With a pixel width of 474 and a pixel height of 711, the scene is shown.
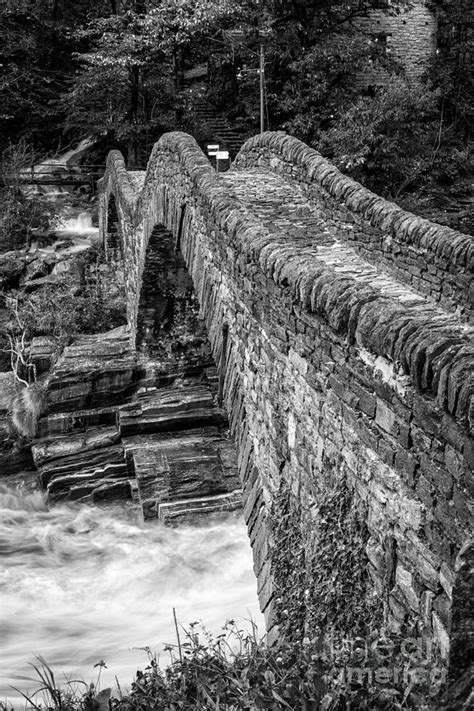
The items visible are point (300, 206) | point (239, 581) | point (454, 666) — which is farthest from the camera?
point (239, 581)

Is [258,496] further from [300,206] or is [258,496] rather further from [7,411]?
[7,411]

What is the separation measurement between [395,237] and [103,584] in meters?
5.46

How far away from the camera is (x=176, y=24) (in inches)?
821

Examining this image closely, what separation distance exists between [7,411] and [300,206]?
22.8 ft

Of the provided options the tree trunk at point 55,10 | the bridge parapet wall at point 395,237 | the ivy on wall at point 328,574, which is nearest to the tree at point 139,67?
the tree trunk at point 55,10

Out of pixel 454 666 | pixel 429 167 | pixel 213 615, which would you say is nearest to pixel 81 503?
pixel 213 615

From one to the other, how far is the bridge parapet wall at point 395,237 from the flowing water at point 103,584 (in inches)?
159

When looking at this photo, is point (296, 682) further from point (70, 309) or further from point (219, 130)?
point (219, 130)

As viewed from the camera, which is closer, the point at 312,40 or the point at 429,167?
the point at 429,167

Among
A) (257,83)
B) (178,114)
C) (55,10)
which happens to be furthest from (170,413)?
(55,10)

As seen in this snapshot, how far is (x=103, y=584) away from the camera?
8781mm

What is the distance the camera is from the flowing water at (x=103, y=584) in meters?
7.34

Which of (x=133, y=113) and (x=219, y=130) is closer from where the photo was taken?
(x=133, y=113)

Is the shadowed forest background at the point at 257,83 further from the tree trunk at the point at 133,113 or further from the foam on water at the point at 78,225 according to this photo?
the foam on water at the point at 78,225
